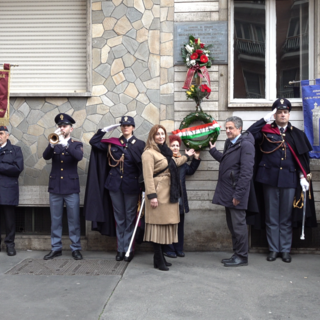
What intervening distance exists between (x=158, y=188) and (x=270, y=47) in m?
3.15

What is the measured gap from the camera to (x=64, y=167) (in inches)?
263

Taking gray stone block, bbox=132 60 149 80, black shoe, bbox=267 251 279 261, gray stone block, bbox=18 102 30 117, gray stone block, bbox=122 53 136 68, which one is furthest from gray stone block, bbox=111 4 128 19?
black shoe, bbox=267 251 279 261

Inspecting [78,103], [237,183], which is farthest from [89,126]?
[237,183]

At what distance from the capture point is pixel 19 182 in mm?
7387

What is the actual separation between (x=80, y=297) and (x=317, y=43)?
512 centimetres

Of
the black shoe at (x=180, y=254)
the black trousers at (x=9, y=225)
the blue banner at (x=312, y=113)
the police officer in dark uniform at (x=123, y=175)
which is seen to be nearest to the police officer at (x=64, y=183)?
the police officer in dark uniform at (x=123, y=175)

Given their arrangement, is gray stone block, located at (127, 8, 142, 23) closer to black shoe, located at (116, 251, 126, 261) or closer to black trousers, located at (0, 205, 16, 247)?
black trousers, located at (0, 205, 16, 247)

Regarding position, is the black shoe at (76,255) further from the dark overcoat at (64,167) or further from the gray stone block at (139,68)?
the gray stone block at (139,68)

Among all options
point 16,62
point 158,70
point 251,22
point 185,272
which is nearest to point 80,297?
point 185,272

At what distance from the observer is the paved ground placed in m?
4.54

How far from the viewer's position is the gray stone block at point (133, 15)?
7215 mm

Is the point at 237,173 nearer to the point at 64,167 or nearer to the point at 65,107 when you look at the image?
the point at 64,167

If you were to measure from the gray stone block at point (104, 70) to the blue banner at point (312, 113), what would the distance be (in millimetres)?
3024

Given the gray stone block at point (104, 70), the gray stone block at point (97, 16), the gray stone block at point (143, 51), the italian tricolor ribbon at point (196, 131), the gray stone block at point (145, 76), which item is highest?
the gray stone block at point (97, 16)
